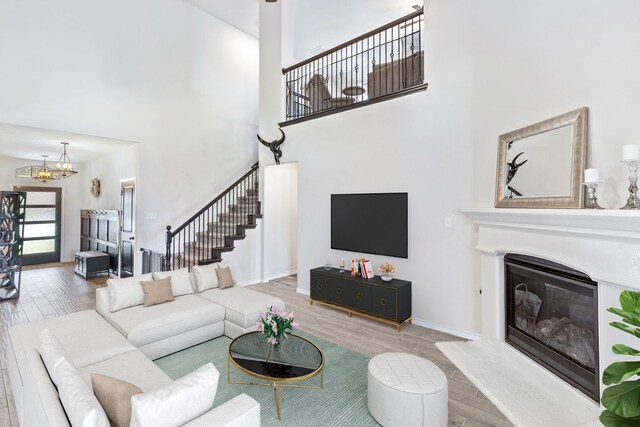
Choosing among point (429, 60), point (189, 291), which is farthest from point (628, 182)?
point (189, 291)

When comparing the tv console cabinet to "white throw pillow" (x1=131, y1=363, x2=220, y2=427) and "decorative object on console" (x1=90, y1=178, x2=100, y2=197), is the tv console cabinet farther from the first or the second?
"decorative object on console" (x1=90, y1=178, x2=100, y2=197)

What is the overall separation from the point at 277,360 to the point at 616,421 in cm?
201

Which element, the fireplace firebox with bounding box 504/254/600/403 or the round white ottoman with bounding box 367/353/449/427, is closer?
the round white ottoman with bounding box 367/353/449/427

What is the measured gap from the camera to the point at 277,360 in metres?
2.45

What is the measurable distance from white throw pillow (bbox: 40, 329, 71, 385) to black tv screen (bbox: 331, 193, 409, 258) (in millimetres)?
3585

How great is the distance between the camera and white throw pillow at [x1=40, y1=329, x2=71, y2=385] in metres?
1.61

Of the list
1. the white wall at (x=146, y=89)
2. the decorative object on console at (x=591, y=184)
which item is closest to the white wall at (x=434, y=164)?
the decorative object on console at (x=591, y=184)

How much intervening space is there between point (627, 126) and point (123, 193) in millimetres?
7592

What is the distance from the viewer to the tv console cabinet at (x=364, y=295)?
3.89 metres

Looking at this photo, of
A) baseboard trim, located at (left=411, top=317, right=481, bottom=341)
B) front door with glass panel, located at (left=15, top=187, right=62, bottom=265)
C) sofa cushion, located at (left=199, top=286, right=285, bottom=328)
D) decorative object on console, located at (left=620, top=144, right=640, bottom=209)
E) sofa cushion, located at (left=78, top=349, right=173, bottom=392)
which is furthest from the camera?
front door with glass panel, located at (left=15, top=187, right=62, bottom=265)

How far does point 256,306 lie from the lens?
3.54m

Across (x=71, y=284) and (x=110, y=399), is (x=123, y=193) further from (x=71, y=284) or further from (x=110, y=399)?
(x=110, y=399)

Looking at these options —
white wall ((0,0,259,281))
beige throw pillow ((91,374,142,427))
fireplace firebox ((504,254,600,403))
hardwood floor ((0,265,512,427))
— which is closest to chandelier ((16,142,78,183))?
white wall ((0,0,259,281))

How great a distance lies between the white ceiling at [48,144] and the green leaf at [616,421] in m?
6.93
